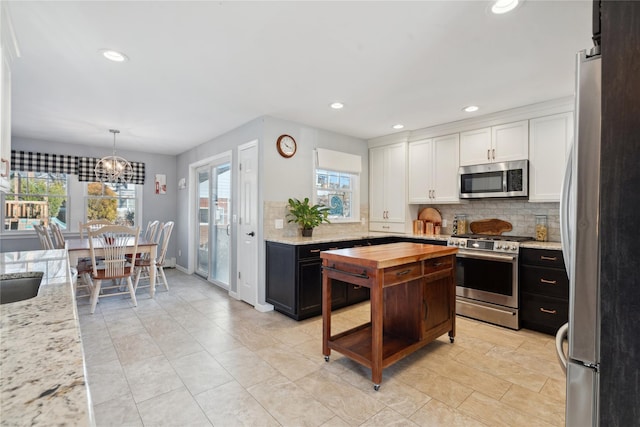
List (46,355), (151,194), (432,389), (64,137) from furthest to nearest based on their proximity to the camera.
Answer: (151,194)
(64,137)
(432,389)
(46,355)

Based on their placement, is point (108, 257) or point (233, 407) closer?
point (233, 407)

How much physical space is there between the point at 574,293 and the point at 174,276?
5.84 metres

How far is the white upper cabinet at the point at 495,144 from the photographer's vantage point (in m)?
3.56

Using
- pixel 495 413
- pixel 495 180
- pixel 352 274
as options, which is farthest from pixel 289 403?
pixel 495 180

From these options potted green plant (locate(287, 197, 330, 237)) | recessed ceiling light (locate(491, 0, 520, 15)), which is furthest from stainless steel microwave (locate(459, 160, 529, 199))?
recessed ceiling light (locate(491, 0, 520, 15))

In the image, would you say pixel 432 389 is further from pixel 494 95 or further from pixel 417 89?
pixel 494 95

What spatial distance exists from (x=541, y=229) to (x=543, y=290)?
0.80 metres

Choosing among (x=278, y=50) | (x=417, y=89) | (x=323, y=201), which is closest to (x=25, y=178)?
(x=323, y=201)

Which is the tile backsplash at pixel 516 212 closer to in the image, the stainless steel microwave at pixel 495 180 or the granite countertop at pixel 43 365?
the stainless steel microwave at pixel 495 180

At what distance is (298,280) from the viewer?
3408 mm

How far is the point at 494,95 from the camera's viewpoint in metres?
3.17

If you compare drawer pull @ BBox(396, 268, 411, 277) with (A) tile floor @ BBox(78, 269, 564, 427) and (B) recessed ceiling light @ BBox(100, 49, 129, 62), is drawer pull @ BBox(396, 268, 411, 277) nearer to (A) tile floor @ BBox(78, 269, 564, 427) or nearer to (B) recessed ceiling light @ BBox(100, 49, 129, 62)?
(A) tile floor @ BBox(78, 269, 564, 427)

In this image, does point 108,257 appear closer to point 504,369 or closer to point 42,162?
point 42,162

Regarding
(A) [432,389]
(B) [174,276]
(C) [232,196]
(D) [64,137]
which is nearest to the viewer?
(A) [432,389]
